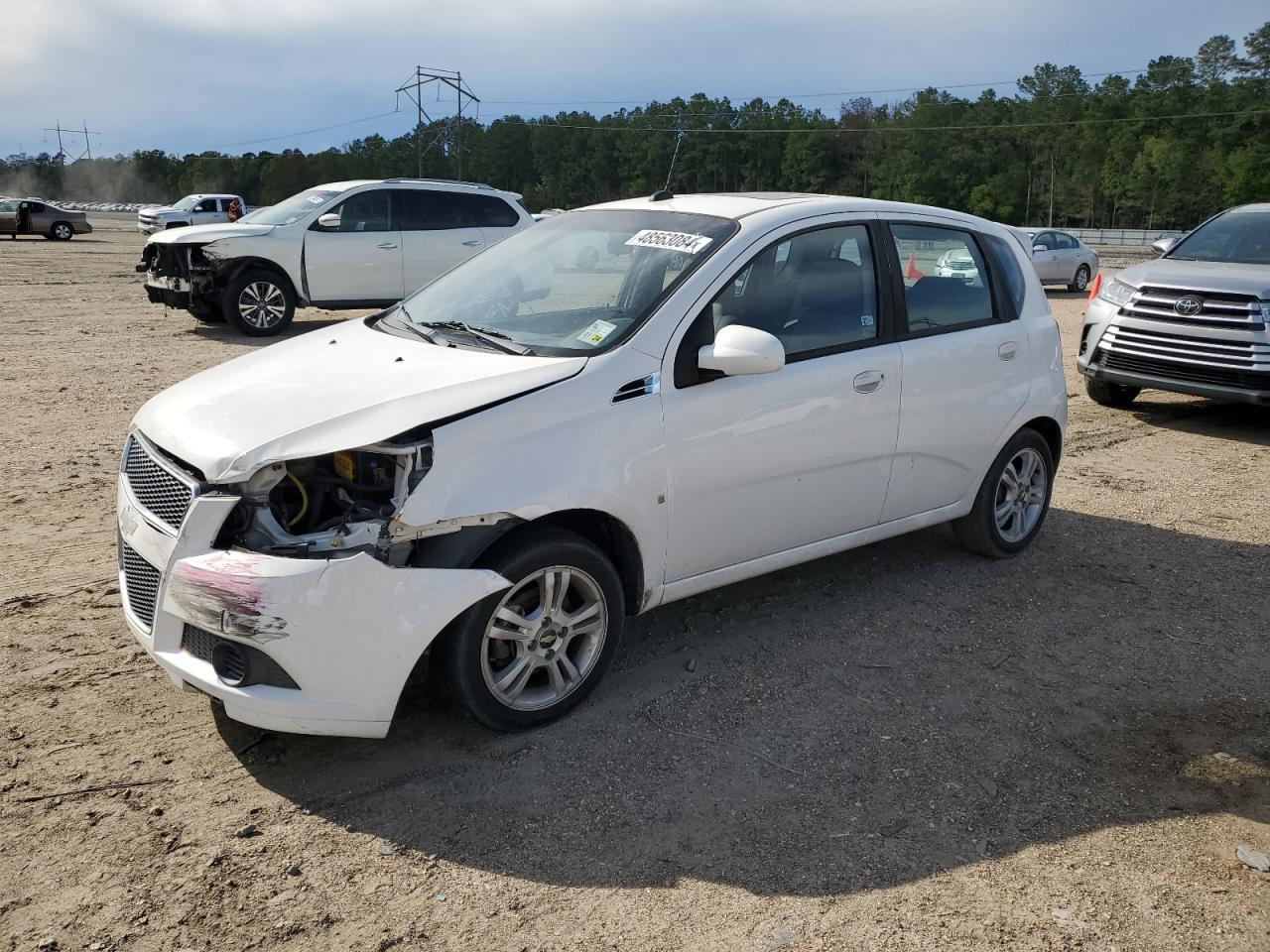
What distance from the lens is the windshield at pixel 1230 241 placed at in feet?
32.7

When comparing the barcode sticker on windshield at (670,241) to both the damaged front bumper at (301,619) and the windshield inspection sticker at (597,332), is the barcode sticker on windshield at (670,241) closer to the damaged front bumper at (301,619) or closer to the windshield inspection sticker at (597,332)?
the windshield inspection sticker at (597,332)

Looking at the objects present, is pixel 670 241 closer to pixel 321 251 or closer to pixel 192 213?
pixel 321 251

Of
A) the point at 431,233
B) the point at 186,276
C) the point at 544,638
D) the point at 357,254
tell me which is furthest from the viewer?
the point at 431,233

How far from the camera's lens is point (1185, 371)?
941 cm

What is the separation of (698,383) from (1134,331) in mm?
7134

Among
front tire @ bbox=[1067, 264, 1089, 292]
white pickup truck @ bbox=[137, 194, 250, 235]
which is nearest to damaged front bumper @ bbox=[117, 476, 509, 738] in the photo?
front tire @ bbox=[1067, 264, 1089, 292]

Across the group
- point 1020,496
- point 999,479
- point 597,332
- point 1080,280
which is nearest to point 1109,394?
point 1020,496

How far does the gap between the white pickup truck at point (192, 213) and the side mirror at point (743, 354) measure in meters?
36.6

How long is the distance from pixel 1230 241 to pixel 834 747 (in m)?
8.62

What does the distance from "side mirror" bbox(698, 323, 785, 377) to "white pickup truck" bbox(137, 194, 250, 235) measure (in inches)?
1441

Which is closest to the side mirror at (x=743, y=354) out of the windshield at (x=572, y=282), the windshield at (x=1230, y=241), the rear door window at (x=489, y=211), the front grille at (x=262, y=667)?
the windshield at (x=572, y=282)

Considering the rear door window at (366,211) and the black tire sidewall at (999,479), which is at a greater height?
the rear door window at (366,211)

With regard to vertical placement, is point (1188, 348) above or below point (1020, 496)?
above

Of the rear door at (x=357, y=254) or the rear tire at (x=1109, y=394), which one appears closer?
the rear tire at (x=1109, y=394)
